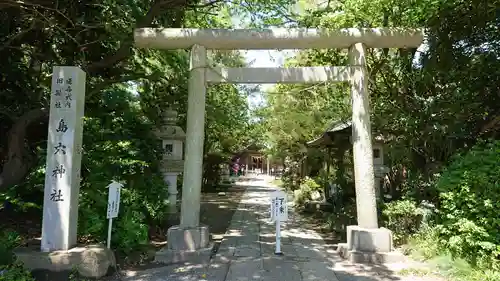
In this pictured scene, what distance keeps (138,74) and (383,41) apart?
598cm

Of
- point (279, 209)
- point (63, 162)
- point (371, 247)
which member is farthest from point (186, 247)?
point (371, 247)

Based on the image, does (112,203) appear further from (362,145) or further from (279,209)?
(362,145)

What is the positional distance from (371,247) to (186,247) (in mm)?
3280

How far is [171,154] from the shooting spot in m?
10.7

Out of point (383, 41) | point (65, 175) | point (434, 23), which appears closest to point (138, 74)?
point (65, 175)

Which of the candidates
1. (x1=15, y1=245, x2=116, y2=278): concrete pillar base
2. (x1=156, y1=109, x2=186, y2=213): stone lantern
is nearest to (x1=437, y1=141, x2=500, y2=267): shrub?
(x1=15, y1=245, x2=116, y2=278): concrete pillar base

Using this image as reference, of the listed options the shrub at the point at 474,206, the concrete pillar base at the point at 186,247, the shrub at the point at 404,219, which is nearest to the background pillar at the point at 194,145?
the concrete pillar base at the point at 186,247

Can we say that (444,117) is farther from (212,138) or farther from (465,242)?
(212,138)

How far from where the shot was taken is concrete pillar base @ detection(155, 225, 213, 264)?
6.56 meters

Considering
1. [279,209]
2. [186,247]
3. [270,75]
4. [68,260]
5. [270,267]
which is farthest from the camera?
[270,75]

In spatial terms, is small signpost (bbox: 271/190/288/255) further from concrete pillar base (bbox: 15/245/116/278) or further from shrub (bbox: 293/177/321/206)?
shrub (bbox: 293/177/321/206)

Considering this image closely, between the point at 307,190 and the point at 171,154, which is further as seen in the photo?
the point at 307,190

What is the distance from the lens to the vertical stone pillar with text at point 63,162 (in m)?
5.60

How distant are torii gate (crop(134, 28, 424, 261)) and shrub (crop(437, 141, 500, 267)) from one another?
1311mm
